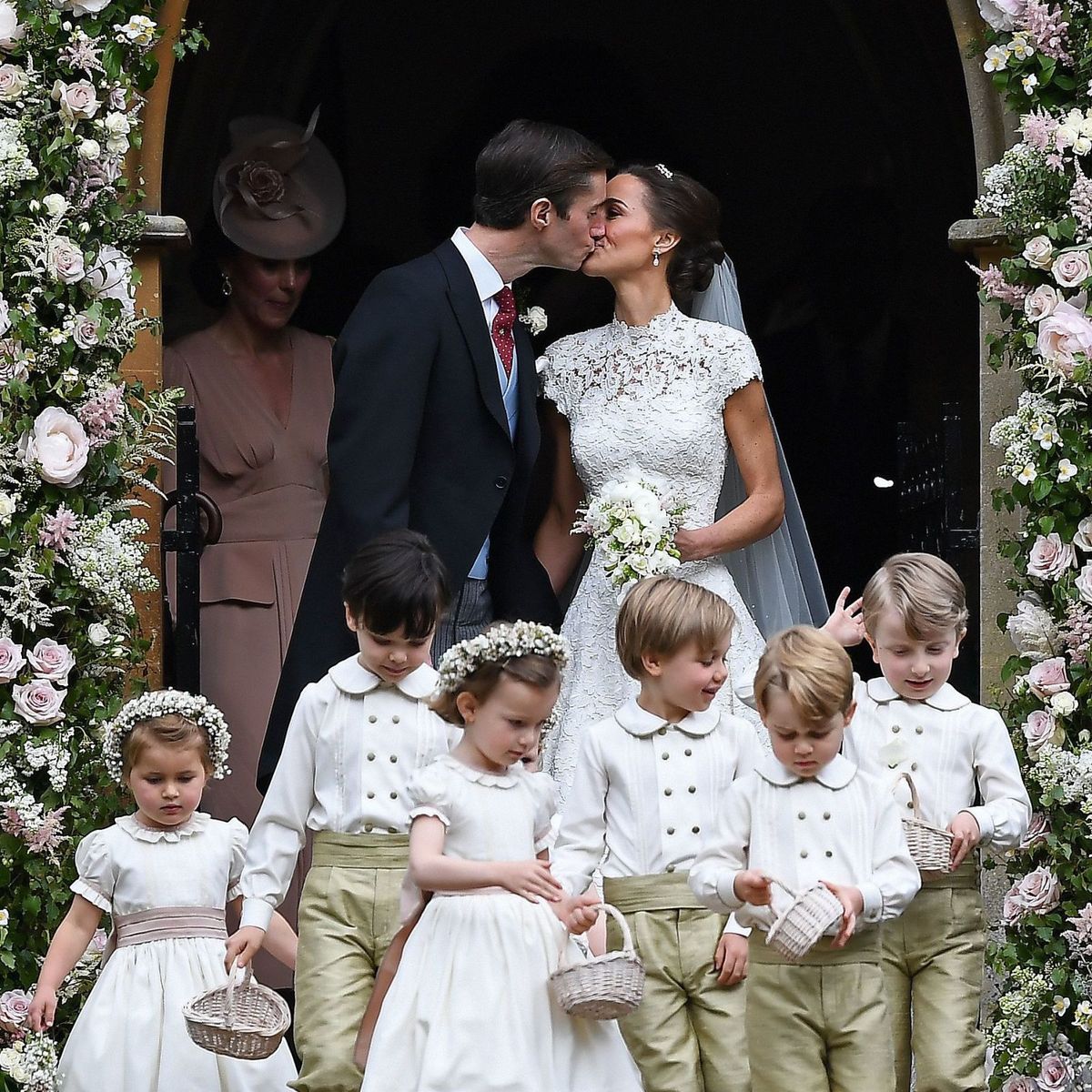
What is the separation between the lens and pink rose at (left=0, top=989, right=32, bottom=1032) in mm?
5215

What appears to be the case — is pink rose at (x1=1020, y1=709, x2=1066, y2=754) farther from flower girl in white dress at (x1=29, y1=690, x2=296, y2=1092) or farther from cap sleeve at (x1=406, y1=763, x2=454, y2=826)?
flower girl in white dress at (x1=29, y1=690, x2=296, y2=1092)

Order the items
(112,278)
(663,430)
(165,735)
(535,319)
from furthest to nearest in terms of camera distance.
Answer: (535,319)
(663,430)
(112,278)
(165,735)

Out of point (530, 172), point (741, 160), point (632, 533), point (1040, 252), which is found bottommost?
point (632, 533)

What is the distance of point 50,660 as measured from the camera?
17.7 feet

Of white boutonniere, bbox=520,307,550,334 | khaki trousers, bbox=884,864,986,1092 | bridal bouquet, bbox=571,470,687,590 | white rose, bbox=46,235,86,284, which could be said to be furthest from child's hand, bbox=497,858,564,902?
white boutonniere, bbox=520,307,550,334

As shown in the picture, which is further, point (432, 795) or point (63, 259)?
point (63, 259)

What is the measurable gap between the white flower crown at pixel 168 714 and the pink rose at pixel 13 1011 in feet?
2.27

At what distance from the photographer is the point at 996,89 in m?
5.64

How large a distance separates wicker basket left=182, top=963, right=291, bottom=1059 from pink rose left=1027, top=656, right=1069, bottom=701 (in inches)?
80.2

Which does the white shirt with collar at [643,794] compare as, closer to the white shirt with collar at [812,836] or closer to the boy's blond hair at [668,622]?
the boy's blond hair at [668,622]

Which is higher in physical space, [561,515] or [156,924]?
[561,515]

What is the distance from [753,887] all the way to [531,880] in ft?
1.34

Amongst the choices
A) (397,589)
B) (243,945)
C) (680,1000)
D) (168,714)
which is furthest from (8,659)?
(680,1000)

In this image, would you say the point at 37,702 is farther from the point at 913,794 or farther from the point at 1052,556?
the point at 1052,556
